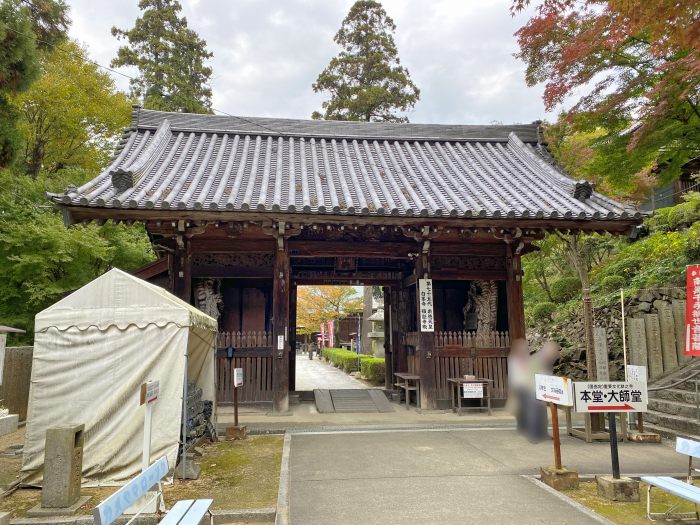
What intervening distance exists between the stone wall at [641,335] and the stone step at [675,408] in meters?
0.84

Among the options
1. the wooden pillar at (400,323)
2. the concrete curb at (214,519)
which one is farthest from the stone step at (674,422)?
the concrete curb at (214,519)

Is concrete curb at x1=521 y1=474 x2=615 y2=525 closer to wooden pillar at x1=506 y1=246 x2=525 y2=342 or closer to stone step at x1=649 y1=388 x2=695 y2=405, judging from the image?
stone step at x1=649 y1=388 x2=695 y2=405

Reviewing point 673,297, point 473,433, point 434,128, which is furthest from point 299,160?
point 673,297

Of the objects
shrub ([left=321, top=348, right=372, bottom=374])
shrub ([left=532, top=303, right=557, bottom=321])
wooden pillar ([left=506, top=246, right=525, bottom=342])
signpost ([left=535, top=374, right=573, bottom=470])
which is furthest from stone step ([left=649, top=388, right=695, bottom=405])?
shrub ([left=321, top=348, right=372, bottom=374])

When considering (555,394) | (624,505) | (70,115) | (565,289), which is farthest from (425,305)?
(70,115)

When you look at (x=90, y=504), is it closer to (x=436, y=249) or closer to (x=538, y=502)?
(x=538, y=502)

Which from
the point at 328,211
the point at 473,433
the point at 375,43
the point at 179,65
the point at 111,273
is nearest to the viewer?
the point at 111,273

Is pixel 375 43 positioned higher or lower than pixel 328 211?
higher

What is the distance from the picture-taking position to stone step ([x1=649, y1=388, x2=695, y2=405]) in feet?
26.0

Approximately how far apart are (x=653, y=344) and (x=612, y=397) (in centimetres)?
537

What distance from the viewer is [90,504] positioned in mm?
4582

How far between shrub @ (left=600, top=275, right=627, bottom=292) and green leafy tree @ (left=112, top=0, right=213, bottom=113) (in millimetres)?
20736

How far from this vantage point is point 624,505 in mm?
4598

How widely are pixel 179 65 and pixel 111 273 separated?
23.9 m
